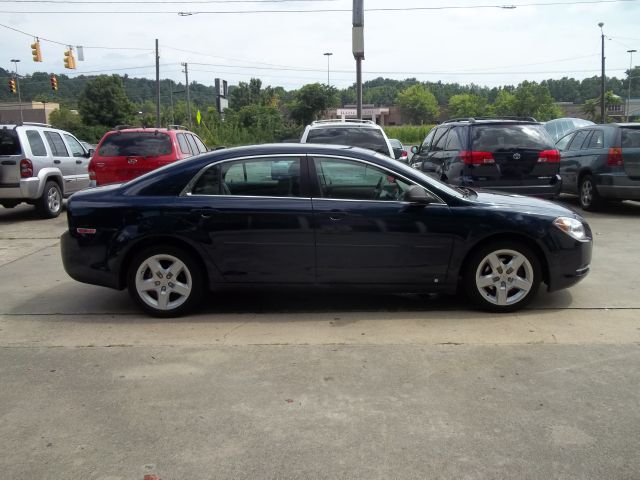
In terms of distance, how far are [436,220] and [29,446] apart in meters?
3.56

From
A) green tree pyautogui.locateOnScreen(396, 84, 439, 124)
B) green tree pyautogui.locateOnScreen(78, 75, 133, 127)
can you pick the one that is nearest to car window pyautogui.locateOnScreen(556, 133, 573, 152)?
green tree pyautogui.locateOnScreen(78, 75, 133, 127)

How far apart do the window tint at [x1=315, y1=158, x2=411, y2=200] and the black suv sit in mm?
4081

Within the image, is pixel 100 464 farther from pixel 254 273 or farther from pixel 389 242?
pixel 389 242

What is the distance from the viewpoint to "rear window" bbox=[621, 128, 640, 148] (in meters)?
10.7

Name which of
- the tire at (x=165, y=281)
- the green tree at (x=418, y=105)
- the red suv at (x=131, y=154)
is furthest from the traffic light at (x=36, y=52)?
the green tree at (x=418, y=105)

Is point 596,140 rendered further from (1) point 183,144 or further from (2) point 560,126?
(2) point 560,126

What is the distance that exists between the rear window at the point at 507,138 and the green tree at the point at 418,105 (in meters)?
111

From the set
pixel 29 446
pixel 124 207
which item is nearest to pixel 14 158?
pixel 124 207

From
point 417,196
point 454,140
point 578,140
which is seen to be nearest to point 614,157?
point 578,140

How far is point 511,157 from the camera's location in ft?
30.5

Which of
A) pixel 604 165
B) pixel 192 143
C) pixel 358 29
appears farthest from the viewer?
pixel 358 29

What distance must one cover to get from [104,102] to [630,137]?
207ft

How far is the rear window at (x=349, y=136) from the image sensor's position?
34.7 feet

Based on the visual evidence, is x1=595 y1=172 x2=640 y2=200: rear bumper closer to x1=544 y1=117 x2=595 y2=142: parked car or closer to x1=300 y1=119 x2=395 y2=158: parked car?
x1=300 y1=119 x2=395 y2=158: parked car
